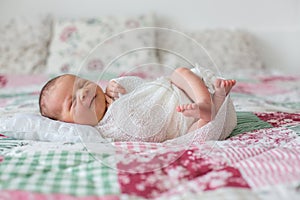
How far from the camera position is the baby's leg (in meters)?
1.15

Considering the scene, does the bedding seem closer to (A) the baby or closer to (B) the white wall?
(A) the baby

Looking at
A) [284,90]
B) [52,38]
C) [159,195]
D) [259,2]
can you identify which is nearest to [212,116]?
[159,195]

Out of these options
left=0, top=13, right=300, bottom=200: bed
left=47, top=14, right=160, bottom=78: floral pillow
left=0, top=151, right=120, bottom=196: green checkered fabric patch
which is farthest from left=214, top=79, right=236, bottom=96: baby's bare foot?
left=47, top=14, right=160, bottom=78: floral pillow

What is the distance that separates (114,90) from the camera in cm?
124

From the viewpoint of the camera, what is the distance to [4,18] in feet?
9.78

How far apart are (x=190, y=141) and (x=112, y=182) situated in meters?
0.32

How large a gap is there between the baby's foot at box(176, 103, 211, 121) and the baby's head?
234 mm

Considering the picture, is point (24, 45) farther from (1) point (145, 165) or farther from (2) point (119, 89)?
(1) point (145, 165)

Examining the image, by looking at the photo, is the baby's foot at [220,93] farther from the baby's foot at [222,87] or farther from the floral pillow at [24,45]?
the floral pillow at [24,45]

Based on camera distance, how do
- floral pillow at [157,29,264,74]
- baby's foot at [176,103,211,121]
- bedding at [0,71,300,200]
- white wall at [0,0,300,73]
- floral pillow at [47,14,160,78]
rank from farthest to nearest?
white wall at [0,0,300,73] < floral pillow at [157,29,264,74] < floral pillow at [47,14,160,78] < baby's foot at [176,103,211,121] < bedding at [0,71,300,200]

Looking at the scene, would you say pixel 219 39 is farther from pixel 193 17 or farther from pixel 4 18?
pixel 4 18

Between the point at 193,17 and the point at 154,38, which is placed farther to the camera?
the point at 193,17

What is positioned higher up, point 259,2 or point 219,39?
point 259,2

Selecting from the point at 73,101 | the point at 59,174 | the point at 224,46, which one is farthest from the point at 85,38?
the point at 59,174
